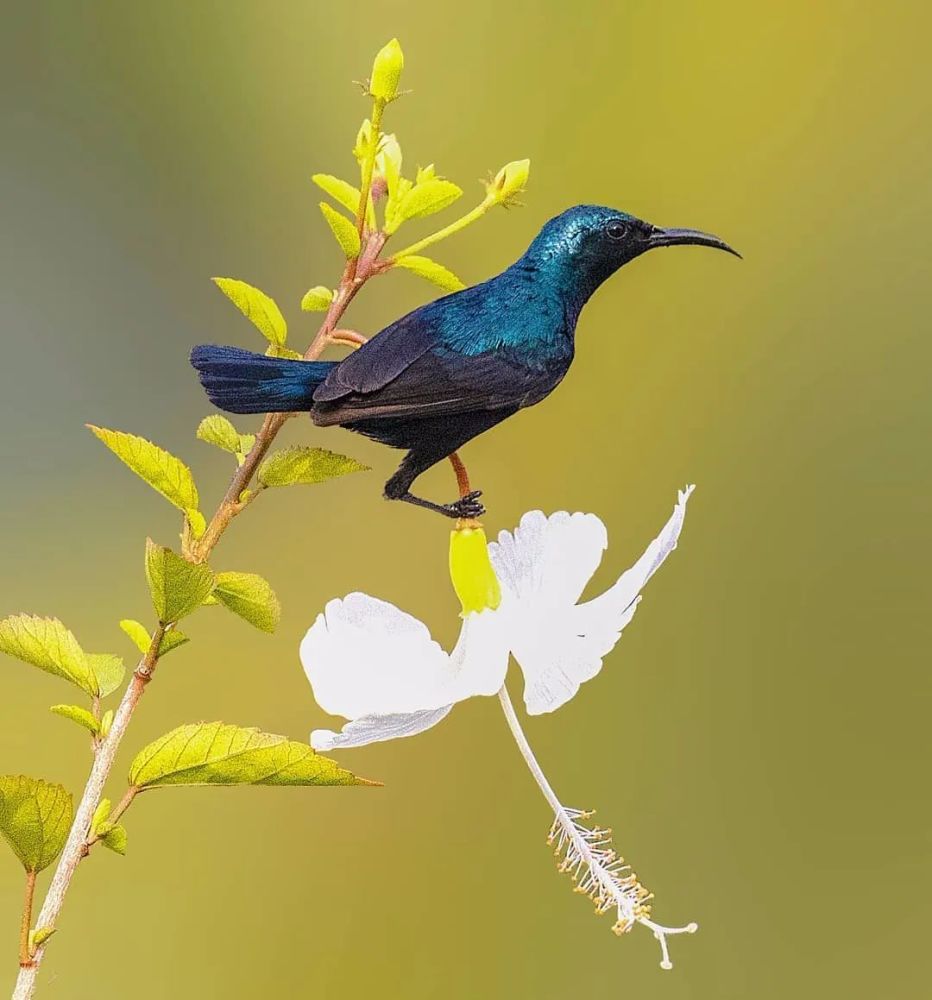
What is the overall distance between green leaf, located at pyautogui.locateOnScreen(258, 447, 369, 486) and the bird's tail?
0.02 metres

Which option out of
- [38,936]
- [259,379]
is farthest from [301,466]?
[38,936]

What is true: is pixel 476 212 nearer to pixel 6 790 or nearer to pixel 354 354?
pixel 354 354

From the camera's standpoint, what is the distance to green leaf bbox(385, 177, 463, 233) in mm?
337

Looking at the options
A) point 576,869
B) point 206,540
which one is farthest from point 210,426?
point 576,869

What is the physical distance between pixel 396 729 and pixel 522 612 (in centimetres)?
6

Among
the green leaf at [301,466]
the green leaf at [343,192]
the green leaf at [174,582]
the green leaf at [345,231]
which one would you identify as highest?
the green leaf at [343,192]

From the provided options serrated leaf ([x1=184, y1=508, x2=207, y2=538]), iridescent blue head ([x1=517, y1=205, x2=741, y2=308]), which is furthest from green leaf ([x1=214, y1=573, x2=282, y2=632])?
iridescent blue head ([x1=517, y1=205, x2=741, y2=308])

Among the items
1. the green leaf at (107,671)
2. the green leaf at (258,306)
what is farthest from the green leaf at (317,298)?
the green leaf at (107,671)

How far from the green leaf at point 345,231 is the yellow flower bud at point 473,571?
8 centimetres

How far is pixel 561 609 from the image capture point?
36 cm

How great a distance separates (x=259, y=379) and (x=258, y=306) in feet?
0.12

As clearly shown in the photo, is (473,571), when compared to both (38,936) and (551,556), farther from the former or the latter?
(38,936)

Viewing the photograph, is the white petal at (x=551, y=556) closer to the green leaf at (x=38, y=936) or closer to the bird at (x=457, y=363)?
the bird at (x=457, y=363)

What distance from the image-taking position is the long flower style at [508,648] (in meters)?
0.32
